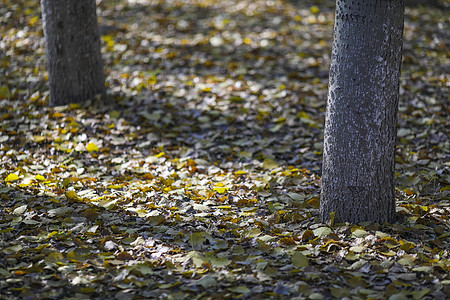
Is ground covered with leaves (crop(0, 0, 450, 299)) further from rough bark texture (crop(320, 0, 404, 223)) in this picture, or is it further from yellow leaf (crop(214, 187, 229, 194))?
rough bark texture (crop(320, 0, 404, 223))

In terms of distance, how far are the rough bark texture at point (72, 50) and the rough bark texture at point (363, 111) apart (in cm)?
315

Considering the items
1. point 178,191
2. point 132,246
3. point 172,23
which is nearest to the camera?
point 132,246

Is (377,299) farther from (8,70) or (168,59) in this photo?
(8,70)

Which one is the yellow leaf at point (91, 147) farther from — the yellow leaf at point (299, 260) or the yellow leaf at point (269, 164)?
the yellow leaf at point (299, 260)

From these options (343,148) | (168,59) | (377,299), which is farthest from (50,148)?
(377,299)

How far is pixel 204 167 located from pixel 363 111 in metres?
1.82

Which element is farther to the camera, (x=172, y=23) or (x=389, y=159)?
(x=172, y=23)

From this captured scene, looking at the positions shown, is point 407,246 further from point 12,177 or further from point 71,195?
point 12,177

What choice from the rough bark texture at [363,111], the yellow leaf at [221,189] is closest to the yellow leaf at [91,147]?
the yellow leaf at [221,189]

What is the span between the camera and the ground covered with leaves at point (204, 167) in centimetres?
272

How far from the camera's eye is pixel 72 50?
5.21 meters

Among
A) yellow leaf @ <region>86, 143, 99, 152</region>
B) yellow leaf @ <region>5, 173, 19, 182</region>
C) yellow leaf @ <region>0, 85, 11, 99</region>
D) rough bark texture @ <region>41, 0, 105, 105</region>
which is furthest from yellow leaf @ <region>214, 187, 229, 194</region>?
yellow leaf @ <region>0, 85, 11, 99</region>

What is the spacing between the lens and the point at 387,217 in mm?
3225

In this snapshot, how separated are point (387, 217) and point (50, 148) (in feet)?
10.5
